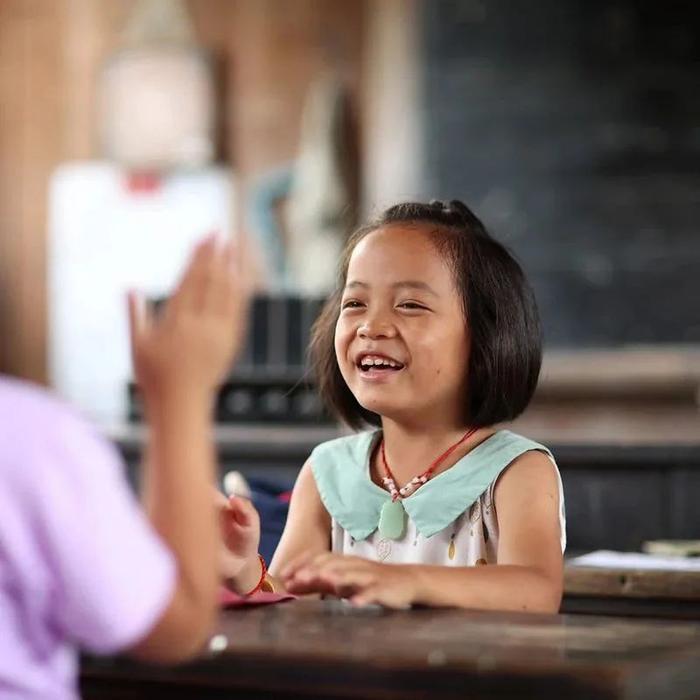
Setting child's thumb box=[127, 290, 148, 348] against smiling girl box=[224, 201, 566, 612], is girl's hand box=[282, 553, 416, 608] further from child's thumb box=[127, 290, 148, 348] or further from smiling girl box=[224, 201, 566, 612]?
child's thumb box=[127, 290, 148, 348]

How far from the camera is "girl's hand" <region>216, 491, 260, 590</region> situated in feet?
5.16

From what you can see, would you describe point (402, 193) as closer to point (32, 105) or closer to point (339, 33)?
point (339, 33)

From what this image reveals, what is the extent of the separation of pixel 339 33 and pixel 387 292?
5059 millimetres

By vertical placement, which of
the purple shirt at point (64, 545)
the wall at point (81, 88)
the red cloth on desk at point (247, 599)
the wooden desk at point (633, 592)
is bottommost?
the wooden desk at point (633, 592)

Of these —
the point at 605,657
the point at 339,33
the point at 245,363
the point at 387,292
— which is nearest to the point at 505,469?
the point at 387,292

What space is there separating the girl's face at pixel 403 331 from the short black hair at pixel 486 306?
0.02 meters

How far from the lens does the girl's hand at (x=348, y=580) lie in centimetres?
144

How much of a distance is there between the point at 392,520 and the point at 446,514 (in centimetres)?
7

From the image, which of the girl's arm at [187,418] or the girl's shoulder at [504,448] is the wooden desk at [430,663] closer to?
the girl's arm at [187,418]

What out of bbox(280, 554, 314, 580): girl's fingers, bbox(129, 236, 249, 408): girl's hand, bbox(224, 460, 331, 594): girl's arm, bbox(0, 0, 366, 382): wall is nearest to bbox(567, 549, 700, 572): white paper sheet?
bbox(224, 460, 331, 594): girl's arm

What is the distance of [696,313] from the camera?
5641 millimetres

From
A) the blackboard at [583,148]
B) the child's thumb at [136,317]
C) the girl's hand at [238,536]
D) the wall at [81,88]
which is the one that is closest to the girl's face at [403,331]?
the girl's hand at [238,536]

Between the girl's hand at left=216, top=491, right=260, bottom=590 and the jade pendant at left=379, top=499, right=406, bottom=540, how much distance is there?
239 mm

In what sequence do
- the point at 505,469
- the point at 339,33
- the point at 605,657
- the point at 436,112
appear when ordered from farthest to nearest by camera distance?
the point at 339,33 → the point at 436,112 → the point at 505,469 → the point at 605,657
